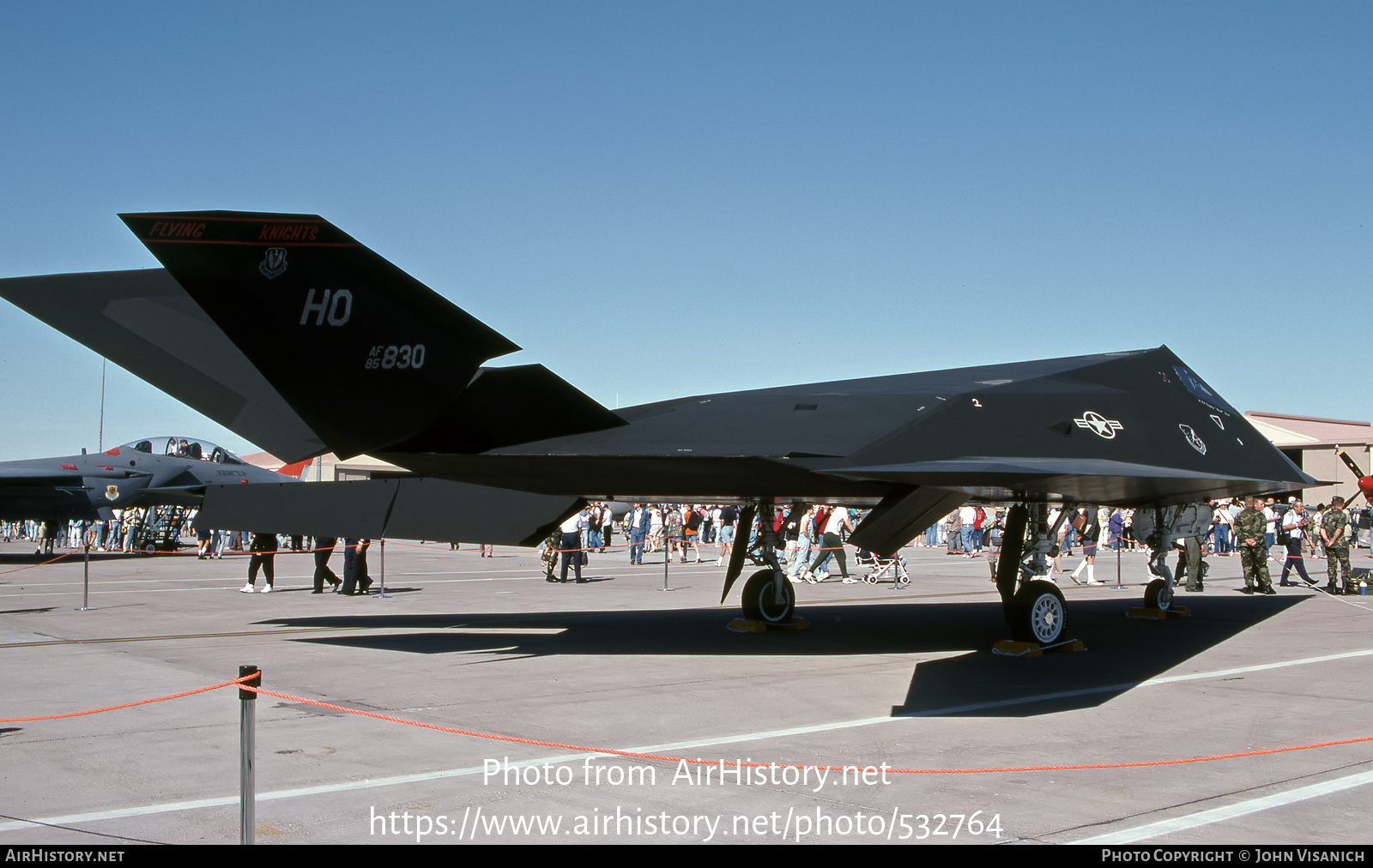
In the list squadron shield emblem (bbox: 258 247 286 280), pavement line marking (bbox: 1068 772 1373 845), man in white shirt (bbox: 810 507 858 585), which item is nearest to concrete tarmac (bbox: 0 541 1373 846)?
pavement line marking (bbox: 1068 772 1373 845)

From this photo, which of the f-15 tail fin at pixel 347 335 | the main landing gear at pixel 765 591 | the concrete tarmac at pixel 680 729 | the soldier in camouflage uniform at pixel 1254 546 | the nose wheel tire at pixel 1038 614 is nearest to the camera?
the concrete tarmac at pixel 680 729

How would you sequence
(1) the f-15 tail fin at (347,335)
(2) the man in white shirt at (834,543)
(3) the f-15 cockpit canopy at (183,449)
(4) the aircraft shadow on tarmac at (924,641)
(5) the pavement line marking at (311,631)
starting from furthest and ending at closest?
(3) the f-15 cockpit canopy at (183,449) → (2) the man in white shirt at (834,543) → (5) the pavement line marking at (311,631) → (1) the f-15 tail fin at (347,335) → (4) the aircraft shadow on tarmac at (924,641)

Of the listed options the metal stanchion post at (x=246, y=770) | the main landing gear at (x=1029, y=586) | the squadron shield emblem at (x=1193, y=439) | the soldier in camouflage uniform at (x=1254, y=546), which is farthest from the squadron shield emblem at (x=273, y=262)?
the soldier in camouflage uniform at (x=1254, y=546)

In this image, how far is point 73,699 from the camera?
8516 mm

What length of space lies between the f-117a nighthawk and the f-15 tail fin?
16 millimetres

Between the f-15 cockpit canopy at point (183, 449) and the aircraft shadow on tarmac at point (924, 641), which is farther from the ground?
the f-15 cockpit canopy at point (183, 449)

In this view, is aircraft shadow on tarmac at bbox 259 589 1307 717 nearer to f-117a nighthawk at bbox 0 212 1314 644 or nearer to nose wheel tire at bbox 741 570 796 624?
nose wheel tire at bbox 741 570 796 624

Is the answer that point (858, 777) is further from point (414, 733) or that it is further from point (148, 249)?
point (148, 249)

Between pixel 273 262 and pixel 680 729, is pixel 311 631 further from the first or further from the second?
pixel 680 729

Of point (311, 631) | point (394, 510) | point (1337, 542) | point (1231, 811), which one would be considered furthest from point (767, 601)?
point (1337, 542)

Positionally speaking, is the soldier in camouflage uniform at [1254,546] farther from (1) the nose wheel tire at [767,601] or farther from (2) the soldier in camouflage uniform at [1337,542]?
(1) the nose wheel tire at [767,601]

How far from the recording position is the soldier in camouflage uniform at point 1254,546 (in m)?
20.0

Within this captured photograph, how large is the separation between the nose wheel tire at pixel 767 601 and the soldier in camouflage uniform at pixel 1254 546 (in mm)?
10864

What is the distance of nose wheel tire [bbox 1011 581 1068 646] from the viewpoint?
11305mm
